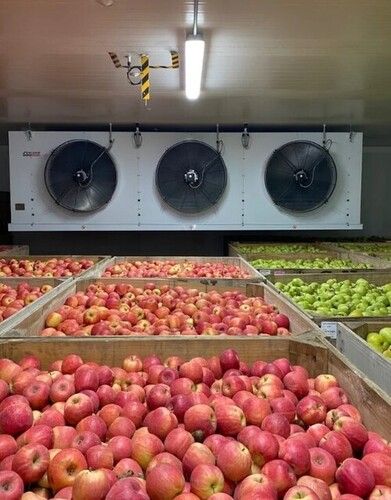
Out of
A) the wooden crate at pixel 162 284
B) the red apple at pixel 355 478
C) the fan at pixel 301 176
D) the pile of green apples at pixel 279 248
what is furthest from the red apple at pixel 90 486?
the fan at pixel 301 176

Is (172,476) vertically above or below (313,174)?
below

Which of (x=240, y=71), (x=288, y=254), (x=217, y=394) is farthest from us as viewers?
(x=288, y=254)

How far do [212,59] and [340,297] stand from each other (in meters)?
2.24

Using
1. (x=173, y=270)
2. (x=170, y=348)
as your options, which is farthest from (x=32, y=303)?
(x=173, y=270)

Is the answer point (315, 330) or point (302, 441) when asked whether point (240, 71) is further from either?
point (302, 441)

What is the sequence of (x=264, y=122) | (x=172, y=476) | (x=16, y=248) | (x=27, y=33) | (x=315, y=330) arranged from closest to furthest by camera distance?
(x=172, y=476) → (x=315, y=330) → (x=27, y=33) → (x=16, y=248) → (x=264, y=122)

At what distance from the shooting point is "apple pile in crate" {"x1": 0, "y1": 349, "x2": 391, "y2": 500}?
112 centimetres

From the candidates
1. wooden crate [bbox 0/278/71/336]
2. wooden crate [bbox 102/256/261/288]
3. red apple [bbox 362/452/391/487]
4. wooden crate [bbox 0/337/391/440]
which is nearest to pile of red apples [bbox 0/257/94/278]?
wooden crate [bbox 102/256/261/288]

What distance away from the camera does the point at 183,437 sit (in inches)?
50.5

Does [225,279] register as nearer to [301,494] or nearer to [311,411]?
[311,411]

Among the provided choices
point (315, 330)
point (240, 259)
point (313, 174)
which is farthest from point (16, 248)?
point (315, 330)

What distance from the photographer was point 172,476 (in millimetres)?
1099

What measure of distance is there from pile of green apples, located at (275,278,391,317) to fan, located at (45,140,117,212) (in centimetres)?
321

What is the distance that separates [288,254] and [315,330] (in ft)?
12.4
